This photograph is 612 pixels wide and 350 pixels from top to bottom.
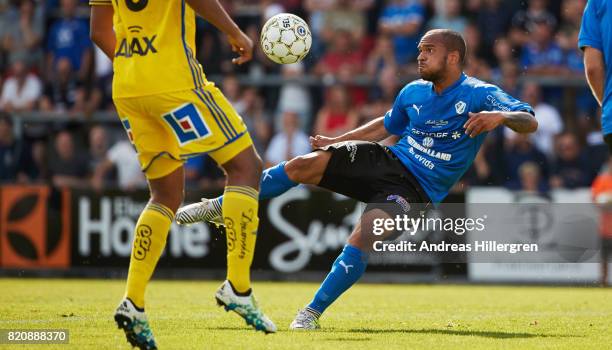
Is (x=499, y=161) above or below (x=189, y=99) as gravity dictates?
below

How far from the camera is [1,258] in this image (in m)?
14.7

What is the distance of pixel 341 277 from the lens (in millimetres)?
7633

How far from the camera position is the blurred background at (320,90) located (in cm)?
Answer: 1483

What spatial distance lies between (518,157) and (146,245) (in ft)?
30.6

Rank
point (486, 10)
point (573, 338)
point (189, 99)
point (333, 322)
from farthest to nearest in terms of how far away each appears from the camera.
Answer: point (486, 10)
point (333, 322)
point (573, 338)
point (189, 99)

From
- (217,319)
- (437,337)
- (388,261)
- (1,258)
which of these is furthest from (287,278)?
(437,337)

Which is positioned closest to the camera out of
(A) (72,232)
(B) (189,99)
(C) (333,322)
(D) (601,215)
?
(B) (189,99)

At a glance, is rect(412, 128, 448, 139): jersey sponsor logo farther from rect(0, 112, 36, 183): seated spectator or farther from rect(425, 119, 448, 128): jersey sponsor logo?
rect(0, 112, 36, 183): seated spectator

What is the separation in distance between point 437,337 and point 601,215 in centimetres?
720

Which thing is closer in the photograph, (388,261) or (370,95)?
(388,261)

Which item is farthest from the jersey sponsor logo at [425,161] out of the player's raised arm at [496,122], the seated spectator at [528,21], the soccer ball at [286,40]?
the seated spectator at [528,21]

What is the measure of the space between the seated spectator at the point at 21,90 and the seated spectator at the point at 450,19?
21.5 feet

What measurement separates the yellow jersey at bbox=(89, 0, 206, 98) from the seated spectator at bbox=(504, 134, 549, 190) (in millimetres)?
9132

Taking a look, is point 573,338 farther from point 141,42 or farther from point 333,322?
point 141,42
